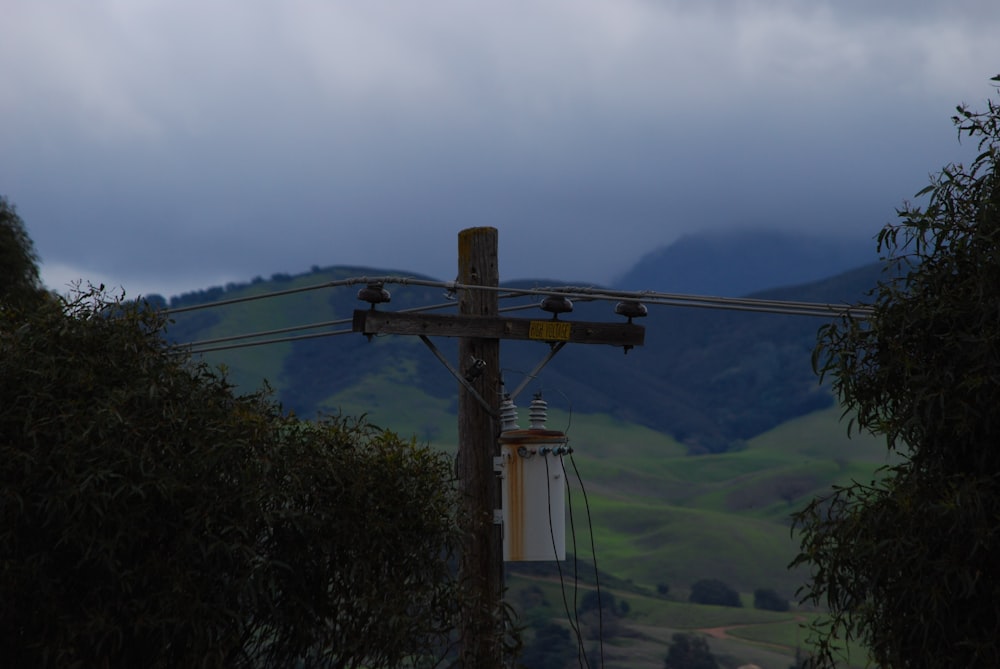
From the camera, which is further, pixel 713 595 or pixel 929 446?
pixel 713 595

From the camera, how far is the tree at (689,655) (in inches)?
4502

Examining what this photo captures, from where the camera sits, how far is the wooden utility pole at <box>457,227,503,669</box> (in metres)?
12.6

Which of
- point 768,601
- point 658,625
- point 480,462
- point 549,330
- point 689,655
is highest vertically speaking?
point 549,330

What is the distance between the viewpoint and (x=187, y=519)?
1096cm

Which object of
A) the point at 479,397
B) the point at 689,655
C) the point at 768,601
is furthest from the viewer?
the point at 768,601

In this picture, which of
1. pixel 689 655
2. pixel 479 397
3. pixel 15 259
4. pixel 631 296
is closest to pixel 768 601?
pixel 689 655

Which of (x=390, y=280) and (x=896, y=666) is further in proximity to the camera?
(x=390, y=280)

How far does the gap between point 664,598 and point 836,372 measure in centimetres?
15061

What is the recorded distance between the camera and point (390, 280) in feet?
46.0

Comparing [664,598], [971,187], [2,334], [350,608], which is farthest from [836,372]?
[664,598]

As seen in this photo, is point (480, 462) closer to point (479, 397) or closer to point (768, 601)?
point (479, 397)

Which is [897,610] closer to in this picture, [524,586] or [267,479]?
[267,479]

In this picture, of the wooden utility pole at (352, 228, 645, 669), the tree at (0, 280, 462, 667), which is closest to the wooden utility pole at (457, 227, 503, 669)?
the wooden utility pole at (352, 228, 645, 669)

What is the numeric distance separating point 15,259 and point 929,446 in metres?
21.6
